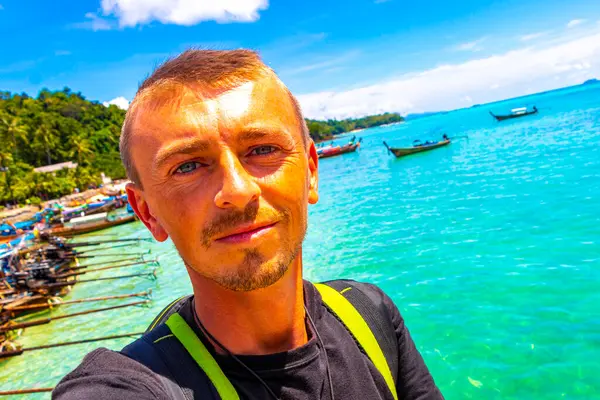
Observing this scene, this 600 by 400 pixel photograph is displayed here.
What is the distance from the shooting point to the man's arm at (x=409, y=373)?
173 centimetres

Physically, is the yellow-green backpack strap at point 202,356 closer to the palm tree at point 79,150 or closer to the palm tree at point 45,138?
the palm tree at point 79,150

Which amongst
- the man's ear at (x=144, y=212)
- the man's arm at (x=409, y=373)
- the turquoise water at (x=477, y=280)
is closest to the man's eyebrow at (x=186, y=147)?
the man's ear at (x=144, y=212)

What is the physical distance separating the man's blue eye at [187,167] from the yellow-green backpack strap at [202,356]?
22.3 inches

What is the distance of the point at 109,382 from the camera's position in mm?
1206

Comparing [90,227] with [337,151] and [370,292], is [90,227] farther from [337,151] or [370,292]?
[337,151]

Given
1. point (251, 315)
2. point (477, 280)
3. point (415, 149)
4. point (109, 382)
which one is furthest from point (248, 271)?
point (415, 149)

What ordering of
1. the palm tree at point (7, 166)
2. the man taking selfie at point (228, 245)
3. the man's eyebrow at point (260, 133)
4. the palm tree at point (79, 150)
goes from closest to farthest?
1. the man taking selfie at point (228, 245)
2. the man's eyebrow at point (260, 133)
3. the palm tree at point (7, 166)
4. the palm tree at point (79, 150)

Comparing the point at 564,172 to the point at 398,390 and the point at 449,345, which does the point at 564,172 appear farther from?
the point at 398,390

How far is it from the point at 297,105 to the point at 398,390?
141cm

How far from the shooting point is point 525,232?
1511 centimetres

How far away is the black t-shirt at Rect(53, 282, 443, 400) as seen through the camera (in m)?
1.20

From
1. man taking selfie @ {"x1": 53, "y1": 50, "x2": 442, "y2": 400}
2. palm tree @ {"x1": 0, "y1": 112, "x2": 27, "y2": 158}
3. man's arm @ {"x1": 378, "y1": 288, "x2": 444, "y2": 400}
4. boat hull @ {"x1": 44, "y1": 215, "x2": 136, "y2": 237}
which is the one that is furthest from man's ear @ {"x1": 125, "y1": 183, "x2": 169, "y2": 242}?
palm tree @ {"x1": 0, "y1": 112, "x2": 27, "y2": 158}

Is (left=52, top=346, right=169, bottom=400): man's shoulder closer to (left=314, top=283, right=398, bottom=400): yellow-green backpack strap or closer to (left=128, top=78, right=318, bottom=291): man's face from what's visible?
(left=128, top=78, right=318, bottom=291): man's face

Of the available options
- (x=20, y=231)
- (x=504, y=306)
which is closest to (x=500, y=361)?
(x=504, y=306)
